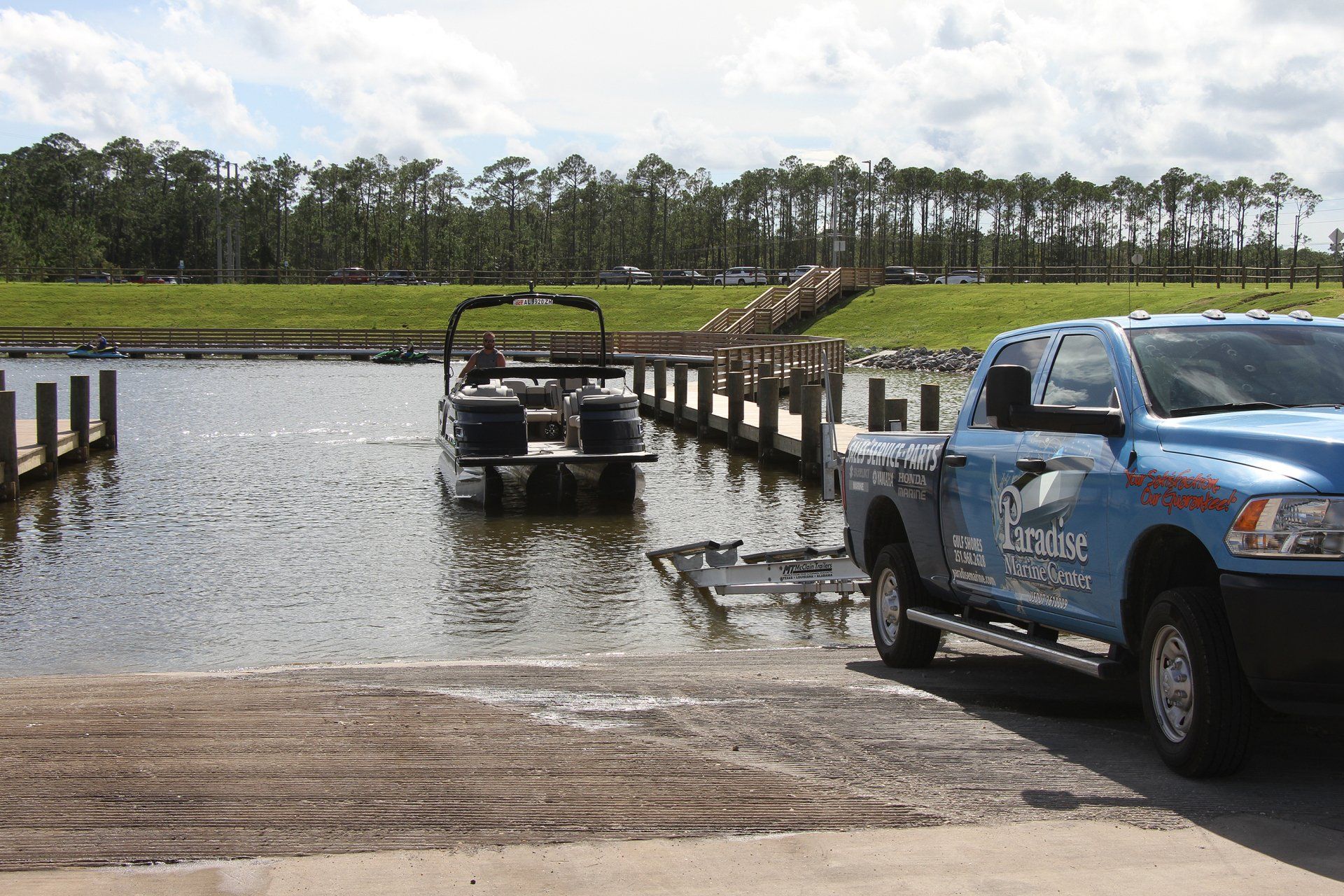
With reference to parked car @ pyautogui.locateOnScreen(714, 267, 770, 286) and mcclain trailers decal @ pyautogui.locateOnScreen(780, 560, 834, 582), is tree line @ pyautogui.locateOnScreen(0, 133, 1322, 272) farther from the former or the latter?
mcclain trailers decal @ pyautogui.locateOnScreen(780, 560, 834, 582)

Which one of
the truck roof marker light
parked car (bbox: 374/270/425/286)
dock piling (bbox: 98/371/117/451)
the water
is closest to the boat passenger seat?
the water

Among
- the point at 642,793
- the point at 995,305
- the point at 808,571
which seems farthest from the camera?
the point at 995,305

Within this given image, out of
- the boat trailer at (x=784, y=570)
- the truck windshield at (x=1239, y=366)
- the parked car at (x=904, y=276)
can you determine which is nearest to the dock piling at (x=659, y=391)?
the boat trailer at (x=784, y=570)

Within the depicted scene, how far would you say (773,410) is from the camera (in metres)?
25.9

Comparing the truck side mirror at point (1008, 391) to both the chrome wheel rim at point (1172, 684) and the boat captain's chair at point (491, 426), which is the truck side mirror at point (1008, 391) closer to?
the chrome wheel rim at point (1172, 684)

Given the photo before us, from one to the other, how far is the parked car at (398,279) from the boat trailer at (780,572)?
96.0 meters

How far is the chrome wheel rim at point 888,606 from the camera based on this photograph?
27.2 feet

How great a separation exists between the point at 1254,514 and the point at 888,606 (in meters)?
3.63

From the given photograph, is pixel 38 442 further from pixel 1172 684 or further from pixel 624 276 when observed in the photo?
pixel 624 276

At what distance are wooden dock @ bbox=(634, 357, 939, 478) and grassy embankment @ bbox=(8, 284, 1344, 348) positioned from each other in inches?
1090

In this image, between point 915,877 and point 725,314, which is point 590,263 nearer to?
point 725,314

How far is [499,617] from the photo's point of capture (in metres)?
12.9

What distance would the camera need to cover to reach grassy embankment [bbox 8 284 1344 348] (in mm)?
66062

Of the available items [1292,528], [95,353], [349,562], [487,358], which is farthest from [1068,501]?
[95,353]
